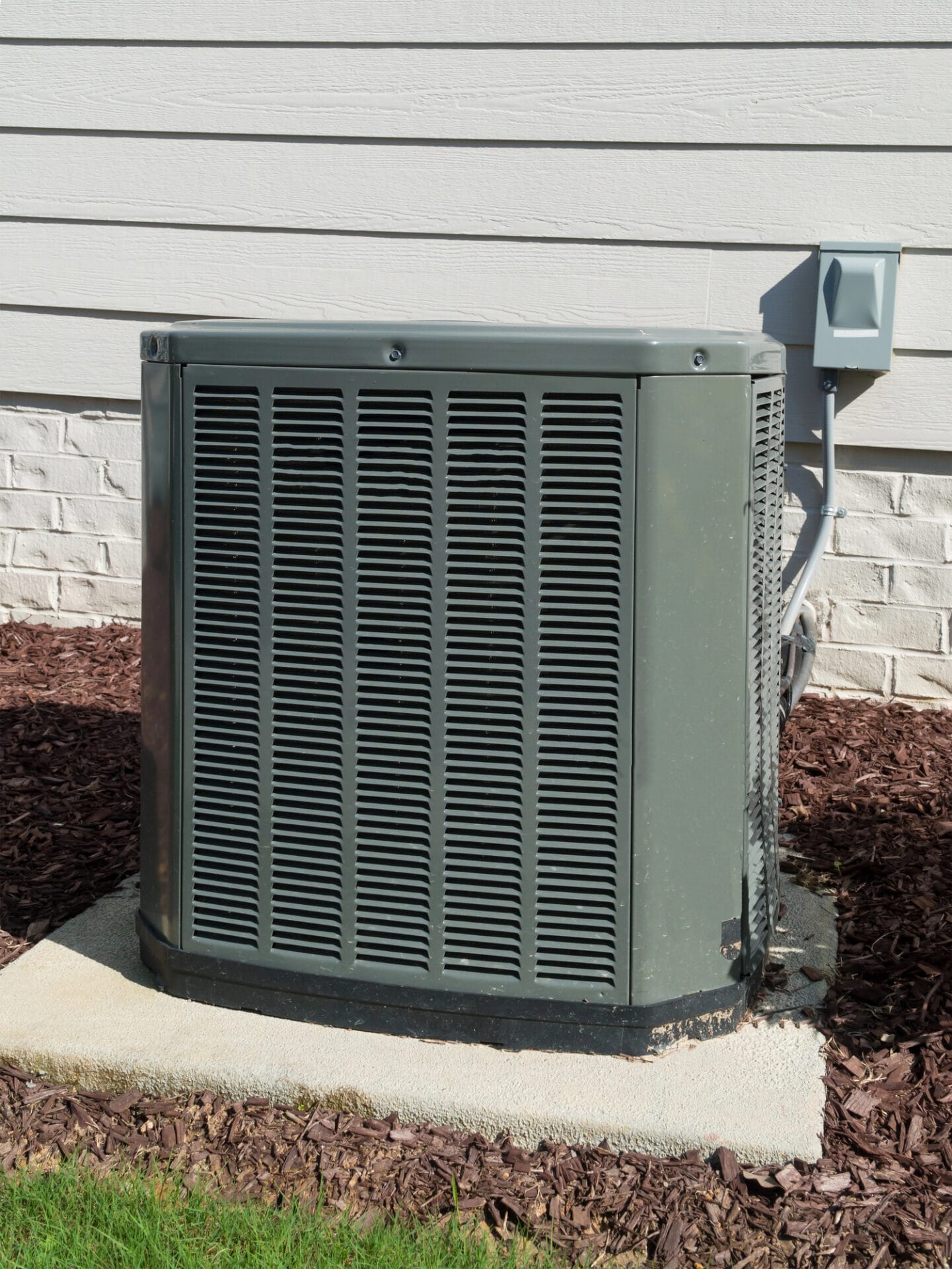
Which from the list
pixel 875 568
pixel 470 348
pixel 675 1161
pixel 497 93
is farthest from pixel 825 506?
pixel 675 1161

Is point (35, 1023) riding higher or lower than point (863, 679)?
lower

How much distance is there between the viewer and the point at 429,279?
461 cm

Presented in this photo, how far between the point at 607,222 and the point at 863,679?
1.70 metres

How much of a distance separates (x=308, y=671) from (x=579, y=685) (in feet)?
1.61

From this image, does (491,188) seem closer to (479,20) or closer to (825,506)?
(479,20)

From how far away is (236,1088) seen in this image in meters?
2.39

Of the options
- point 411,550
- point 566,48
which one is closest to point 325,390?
point 411,550

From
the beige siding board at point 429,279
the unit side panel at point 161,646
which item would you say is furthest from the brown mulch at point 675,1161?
the beige siding board at point 429,279

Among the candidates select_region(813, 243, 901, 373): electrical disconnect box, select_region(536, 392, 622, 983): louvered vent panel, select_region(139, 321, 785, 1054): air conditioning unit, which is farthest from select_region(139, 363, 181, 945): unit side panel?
select_region(813, 243, 901, 373): electrical disconnect box

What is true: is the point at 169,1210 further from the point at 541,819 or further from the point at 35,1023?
the point at 541,819

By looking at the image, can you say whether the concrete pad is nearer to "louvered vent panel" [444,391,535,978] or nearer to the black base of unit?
the black base of unit

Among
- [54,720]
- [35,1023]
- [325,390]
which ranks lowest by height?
[35,1023]

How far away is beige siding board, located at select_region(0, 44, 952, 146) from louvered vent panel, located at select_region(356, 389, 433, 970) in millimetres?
2469

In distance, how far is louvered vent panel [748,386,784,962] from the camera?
2500 millimetres
